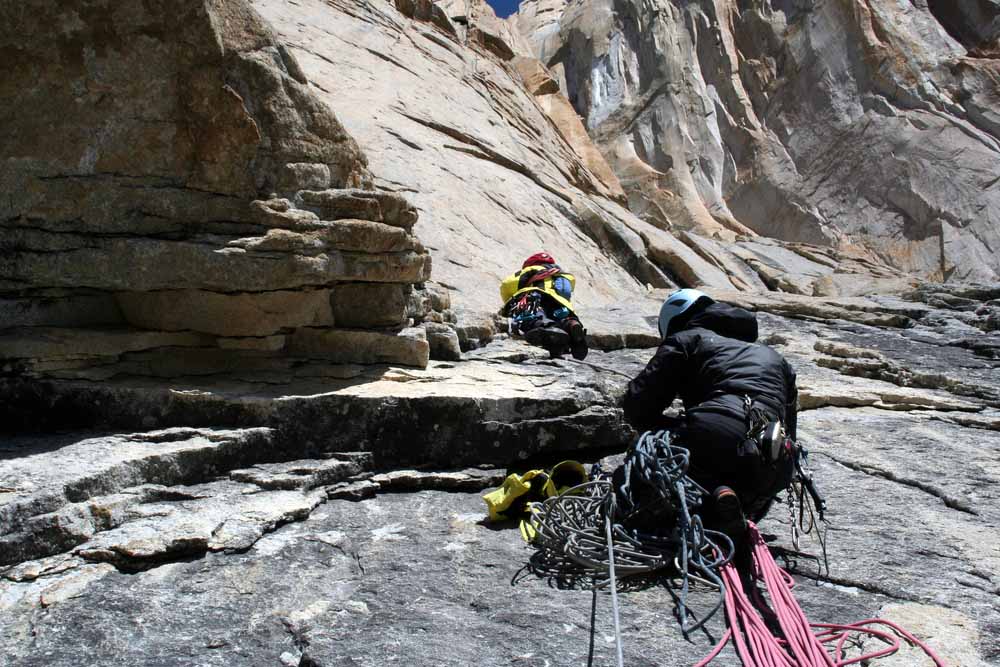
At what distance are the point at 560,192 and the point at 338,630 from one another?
445 inches

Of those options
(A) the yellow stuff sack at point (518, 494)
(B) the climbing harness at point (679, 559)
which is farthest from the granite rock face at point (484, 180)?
(B) the climbing harness at point (679, 559)

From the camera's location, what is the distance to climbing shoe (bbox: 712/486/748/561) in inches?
109

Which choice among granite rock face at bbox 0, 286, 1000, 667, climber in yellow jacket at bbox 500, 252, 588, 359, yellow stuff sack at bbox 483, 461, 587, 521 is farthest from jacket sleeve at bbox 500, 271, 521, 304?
yellow stuff sack at bbox 483, 461, 587, 521

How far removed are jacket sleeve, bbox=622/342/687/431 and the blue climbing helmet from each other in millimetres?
330

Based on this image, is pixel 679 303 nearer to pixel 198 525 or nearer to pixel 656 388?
pixel 656 388

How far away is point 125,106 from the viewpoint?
3.81 meters

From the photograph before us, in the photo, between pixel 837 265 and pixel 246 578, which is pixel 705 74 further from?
pixel 246 578

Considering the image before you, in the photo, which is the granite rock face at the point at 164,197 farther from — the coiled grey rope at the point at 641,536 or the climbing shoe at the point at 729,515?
the climbing shoe at the point at 729,515

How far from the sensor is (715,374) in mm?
3125

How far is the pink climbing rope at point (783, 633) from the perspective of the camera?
2229mm

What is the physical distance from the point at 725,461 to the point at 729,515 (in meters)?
0.21

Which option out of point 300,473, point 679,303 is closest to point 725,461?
point 679,303

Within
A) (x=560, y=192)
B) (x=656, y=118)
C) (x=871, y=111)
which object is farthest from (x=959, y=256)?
(x=560, y=192)

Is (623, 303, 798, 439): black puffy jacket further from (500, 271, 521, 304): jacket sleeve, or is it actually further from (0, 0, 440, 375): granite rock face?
(500, 271, 521, 304): jacket sleeve
